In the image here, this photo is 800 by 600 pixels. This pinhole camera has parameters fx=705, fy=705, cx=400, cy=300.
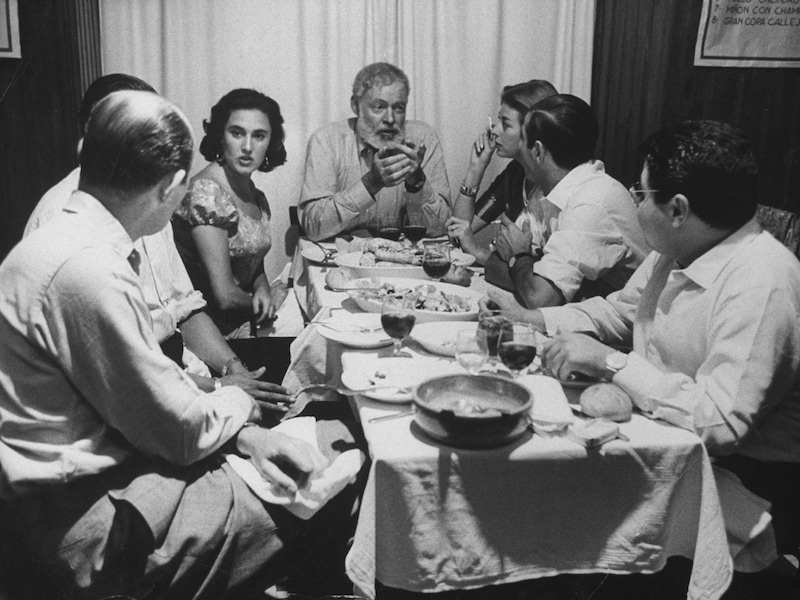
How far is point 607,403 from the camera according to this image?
1431mm

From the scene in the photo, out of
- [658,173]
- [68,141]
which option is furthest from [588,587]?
[68,141]

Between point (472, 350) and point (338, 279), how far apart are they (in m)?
0.93

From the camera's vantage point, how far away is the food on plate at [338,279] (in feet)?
8.04

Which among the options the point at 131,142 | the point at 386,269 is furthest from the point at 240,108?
the point at 131,142

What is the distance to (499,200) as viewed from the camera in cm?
387

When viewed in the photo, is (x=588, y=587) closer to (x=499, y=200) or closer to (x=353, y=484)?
(x=353, y=484)

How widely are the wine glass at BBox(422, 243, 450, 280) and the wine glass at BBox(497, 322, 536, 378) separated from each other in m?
0.87

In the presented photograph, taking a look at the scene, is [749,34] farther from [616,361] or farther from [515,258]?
[616,361]

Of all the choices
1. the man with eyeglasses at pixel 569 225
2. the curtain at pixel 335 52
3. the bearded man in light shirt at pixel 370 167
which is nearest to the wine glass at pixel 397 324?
the man with eyeglasses at pixel 569 225

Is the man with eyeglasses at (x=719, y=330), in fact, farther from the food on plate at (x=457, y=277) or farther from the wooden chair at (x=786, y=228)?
the wooden chair at (x=786, y=228)

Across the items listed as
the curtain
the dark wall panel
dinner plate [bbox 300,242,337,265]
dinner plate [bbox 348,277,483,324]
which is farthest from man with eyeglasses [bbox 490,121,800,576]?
the curtain

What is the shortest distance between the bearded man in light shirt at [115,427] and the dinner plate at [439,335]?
448 mm

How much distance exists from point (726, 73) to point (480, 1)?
1.55 meters

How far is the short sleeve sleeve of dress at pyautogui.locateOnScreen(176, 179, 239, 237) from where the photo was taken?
9.69 feet
